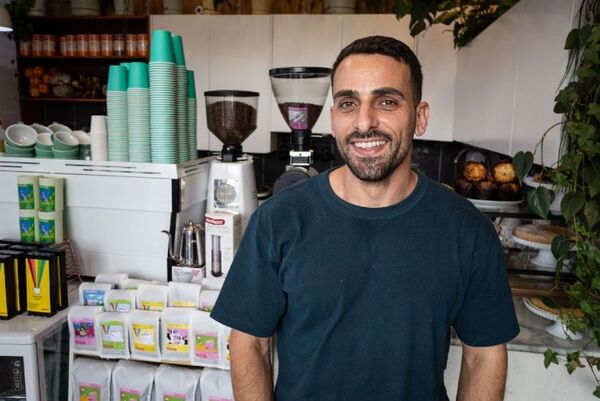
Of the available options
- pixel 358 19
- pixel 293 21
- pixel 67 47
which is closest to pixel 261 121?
pixel 293 21

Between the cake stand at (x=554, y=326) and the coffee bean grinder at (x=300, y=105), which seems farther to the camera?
the coffee bean grinder at (x=300, y=105)

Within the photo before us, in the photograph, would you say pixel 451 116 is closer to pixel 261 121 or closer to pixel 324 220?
pixel 261 121

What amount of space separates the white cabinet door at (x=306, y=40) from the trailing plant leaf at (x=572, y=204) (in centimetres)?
237

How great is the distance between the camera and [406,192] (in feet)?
3.42

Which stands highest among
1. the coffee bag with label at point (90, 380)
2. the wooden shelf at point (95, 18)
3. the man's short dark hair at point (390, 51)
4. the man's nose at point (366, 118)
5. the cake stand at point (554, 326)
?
the wooden shelf at point (95, 18)

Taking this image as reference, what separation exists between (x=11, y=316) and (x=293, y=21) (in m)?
2.63

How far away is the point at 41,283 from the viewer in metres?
1.44

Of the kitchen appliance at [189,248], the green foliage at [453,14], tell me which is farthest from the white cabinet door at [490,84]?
the kitchen appliance at [189,248]

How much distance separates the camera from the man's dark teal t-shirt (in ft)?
3.22

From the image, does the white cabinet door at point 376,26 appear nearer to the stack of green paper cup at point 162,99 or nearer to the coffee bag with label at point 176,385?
the stack of green paper cup at point 162,99

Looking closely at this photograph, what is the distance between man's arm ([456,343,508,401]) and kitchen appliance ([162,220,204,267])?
91cm

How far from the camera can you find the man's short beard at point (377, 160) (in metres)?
0.96

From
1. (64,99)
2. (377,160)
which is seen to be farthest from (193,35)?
(377,160)

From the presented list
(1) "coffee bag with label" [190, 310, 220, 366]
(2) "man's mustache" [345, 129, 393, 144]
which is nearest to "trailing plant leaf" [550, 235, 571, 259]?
(2) "man's mustache" [345, 129, 393, 144]
